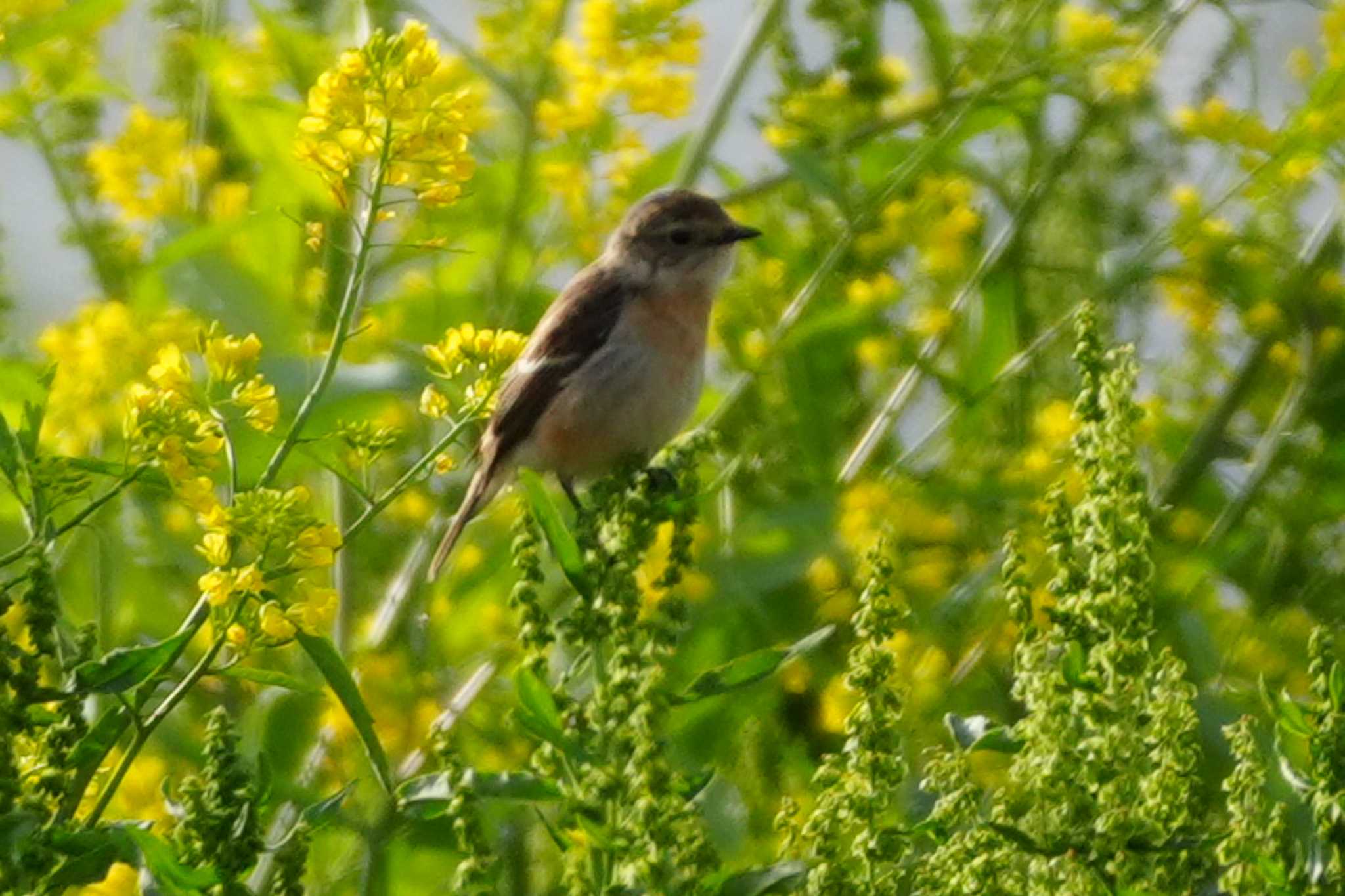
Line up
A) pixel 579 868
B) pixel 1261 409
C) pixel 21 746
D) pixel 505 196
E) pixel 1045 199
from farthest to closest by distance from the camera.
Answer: pixel 1261 409 < pixel 1045 199 < pixel 505 196 < pixel 21 746 < pixel 579 868

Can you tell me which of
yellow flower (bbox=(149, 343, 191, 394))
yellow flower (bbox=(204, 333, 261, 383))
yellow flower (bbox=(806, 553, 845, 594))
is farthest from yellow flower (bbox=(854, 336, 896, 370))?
yellow flower (bbox=(149, 343, 191, 394))

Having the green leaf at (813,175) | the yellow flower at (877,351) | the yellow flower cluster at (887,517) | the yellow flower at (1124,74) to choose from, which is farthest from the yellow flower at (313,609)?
the yellow flower at (1124,74)

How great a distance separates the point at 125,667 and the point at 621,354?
97.2 inches

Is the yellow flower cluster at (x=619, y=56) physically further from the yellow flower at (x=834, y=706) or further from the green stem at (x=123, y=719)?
the green stem at (x=123, y=719)

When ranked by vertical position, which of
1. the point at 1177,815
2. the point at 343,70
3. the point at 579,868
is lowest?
the point at 1177,815

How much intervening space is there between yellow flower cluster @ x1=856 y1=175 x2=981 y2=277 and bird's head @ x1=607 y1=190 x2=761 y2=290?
22 centimetres

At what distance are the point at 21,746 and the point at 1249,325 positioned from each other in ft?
8.98

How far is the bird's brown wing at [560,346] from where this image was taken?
4203 mm

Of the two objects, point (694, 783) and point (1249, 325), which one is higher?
point (694, 783)

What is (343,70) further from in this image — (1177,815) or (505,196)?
(505,196)

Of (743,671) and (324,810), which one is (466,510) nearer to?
(743,671)

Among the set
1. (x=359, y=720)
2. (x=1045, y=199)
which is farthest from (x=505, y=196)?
(x=359, y=720)

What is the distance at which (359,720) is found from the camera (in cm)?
206

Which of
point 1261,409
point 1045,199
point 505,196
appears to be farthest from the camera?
point 1261,409
